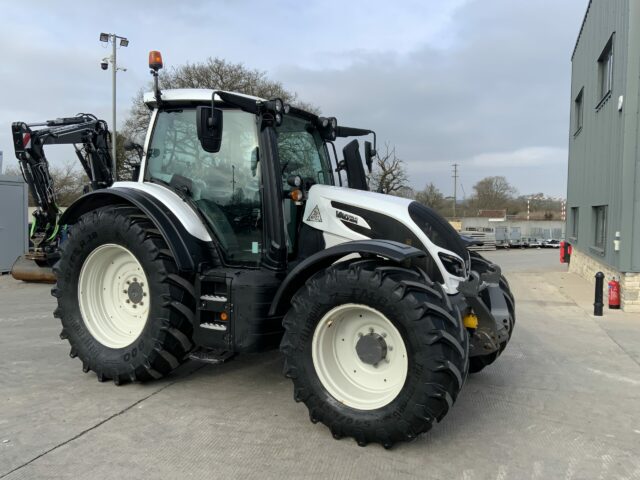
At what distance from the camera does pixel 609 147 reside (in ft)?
34.1

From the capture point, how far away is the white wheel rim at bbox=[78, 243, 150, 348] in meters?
4.75

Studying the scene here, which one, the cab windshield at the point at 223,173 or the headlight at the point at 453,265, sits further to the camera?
the cab windshield at the point at 223,173

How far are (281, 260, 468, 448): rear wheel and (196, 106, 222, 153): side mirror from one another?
128 cm

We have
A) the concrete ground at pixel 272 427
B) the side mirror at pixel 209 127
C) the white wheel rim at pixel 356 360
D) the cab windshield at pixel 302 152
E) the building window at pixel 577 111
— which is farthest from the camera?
the building window at pixel 577 111

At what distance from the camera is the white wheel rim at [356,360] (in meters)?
3.55

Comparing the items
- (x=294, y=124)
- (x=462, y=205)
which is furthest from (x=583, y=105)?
(x=462, y=205)

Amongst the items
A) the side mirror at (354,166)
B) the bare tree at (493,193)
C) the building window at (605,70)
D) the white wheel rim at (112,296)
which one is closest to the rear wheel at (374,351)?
the white wheel rim at (112,296)

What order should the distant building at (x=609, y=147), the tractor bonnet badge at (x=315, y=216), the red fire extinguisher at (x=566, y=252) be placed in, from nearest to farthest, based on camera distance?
the tractor bonnet badge at (x=315, y=216)
the distant building at (x=609, y=147)
the red fire extinguisher at (x=566, y=252)

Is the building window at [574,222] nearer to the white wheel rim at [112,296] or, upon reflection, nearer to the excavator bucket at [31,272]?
the excavator bucket at [31,272]

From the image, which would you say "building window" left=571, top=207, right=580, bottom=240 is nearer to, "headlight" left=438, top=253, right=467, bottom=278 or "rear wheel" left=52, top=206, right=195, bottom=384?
"headlight" left=438, top=253, right=467, bottom=278

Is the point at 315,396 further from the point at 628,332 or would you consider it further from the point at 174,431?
the point at 628,332

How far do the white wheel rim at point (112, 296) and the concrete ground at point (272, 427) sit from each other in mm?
468

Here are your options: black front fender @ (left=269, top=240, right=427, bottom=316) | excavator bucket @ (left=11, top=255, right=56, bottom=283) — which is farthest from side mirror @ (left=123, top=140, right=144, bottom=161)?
excavator bucket @ (left=11, top=255, right=56, bottom=283)

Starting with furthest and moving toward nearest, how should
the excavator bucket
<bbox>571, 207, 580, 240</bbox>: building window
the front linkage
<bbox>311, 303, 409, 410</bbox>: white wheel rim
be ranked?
<bbox>571, 207, 580, 240</bbox>: building window
the excavator bucket
the front linkage
<bbox>311, 303, 409, 410</bbox>: white wheel rim
